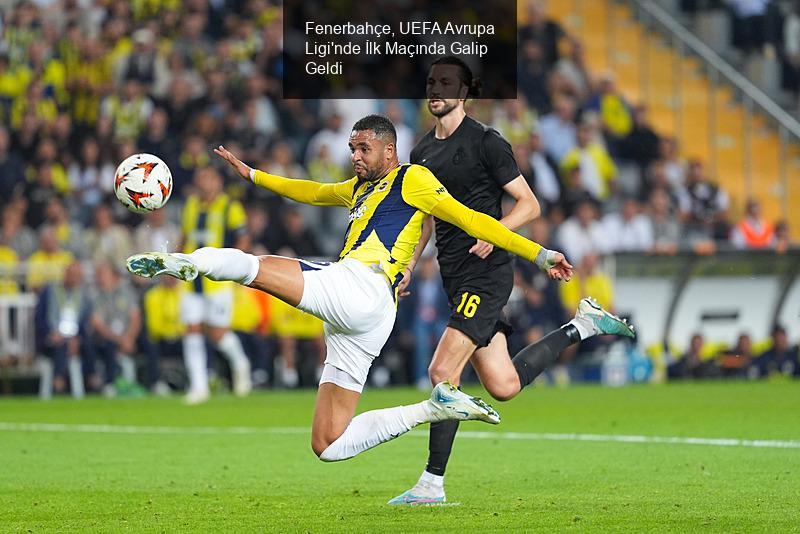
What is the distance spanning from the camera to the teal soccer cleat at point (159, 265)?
6.86 metres

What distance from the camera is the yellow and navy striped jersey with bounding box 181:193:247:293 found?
16922 mm

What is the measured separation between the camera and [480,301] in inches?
330

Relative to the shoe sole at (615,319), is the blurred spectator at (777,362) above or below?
below

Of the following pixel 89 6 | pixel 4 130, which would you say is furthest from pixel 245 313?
pixel 89 6

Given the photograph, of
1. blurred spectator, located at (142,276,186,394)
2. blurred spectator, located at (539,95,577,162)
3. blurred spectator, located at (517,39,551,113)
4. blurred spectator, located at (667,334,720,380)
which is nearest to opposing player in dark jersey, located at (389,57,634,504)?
blurred spectator, located at (142,276,186,394)

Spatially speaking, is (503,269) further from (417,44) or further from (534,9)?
(534,9)

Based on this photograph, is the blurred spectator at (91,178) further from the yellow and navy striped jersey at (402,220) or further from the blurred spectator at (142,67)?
the yellow and navy striped jersey at (402,220)

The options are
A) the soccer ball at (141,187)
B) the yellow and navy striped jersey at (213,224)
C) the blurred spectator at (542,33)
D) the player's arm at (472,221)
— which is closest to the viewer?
the player's arm at (472,221)

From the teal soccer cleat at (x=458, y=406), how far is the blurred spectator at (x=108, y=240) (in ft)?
38.5

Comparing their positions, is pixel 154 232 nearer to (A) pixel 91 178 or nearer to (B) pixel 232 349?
(A) pixel 91 178

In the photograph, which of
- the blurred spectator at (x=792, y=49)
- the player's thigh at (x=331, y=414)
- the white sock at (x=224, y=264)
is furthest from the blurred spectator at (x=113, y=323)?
the blurred spectator at (x=792, y=49)

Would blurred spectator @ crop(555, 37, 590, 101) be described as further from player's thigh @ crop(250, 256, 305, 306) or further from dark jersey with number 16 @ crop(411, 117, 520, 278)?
player's thigh @ crop(250, 256, 305, 306)

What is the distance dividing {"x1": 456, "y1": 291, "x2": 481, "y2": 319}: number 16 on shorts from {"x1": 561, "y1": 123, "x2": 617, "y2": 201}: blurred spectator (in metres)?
12.9

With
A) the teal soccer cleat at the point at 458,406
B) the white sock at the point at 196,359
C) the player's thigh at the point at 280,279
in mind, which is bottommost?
the white sock at the point at 196,359
